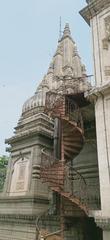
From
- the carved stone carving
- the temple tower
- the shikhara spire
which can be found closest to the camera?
the temple tower

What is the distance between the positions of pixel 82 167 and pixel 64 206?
2.74 m

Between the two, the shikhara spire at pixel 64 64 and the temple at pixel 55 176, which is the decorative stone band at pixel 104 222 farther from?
the shikhara spire at pixel 64 64

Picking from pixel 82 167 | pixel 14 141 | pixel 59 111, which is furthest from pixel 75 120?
pixel 14 141

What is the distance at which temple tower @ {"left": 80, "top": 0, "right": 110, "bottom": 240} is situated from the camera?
8.31 m

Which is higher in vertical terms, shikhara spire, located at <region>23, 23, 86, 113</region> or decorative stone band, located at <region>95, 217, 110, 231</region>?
shikhara spire, located at <region>23, 23, 86, 113</region>

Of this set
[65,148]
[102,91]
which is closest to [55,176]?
[65,148]

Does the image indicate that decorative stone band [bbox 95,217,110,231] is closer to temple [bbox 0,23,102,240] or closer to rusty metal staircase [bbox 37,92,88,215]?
temple [bbox 0,23,102,240]

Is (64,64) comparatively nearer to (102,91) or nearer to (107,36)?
(107,36)

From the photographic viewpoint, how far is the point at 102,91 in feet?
32.0

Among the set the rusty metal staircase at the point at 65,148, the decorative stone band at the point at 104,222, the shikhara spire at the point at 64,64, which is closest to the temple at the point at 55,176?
the rusty metal staircase at the point at 65,148

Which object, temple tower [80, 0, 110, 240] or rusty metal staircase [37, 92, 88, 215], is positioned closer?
temple tower [80, 0, 110, 240]

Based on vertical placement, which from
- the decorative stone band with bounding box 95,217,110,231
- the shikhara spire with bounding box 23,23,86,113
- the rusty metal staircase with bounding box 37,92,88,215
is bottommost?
the decorative stone band with bounding box 95,217,110,231

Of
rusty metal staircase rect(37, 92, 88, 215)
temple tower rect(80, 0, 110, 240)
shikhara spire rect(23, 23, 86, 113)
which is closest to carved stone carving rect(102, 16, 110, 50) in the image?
temple tower rect(80, 0, 110, 240)

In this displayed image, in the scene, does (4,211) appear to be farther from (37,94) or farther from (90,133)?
(37,94)
